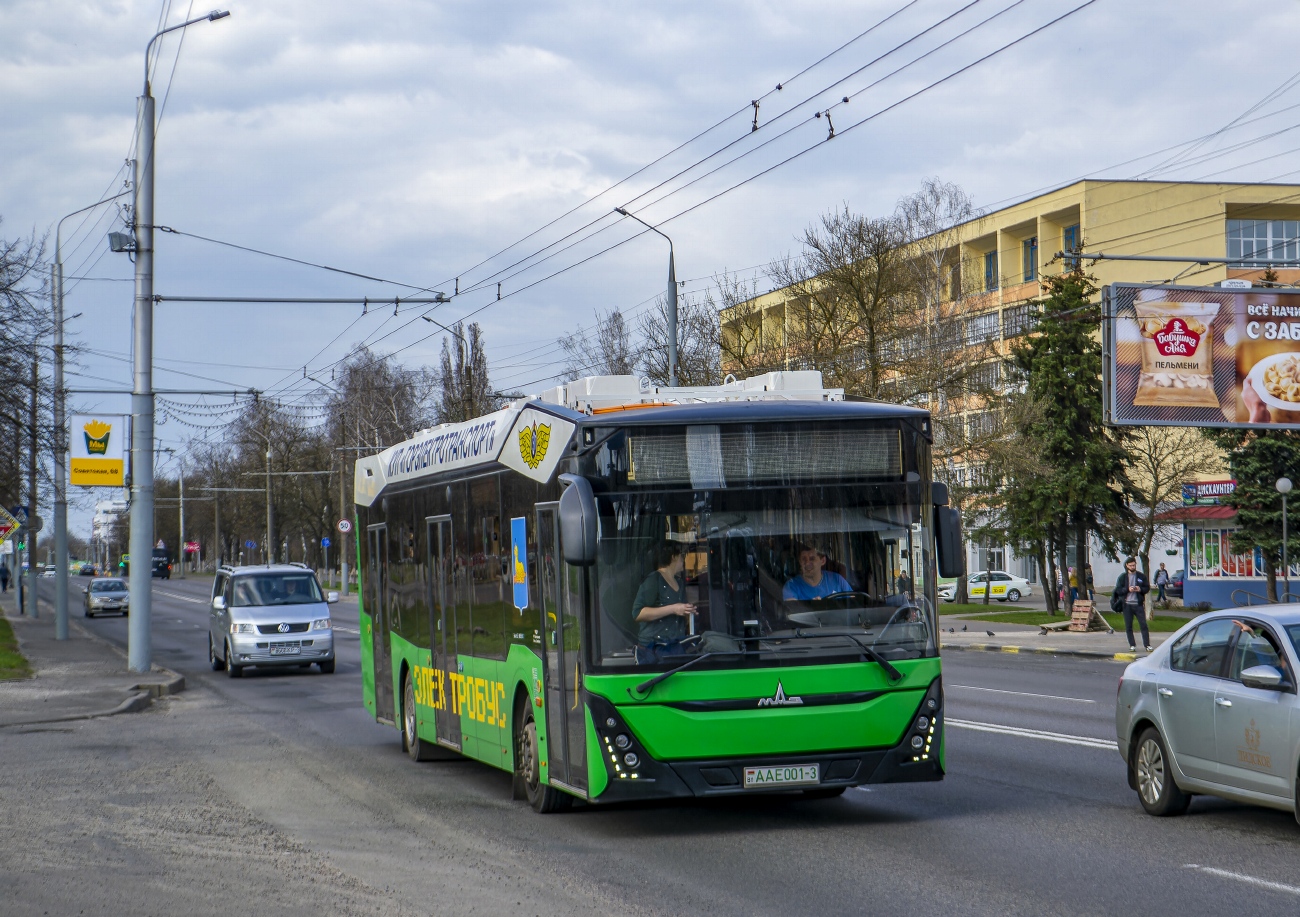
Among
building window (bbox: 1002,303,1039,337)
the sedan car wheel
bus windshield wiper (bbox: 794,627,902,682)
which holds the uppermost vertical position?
building window (bbox: 1002,303,1039,337)

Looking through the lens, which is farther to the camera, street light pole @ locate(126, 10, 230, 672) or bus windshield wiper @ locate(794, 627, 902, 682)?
street light pole @ locate(126, 10, 230, 672)

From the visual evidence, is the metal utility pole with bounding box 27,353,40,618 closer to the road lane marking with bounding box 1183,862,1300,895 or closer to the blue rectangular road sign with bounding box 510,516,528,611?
the blue rectangular road sign with bounding box 510,516,528,611

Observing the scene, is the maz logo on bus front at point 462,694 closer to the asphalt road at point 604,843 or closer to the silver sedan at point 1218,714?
the asphalt road at point 604,843

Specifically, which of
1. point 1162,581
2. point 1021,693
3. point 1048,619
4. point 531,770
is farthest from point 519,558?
point 1162,581

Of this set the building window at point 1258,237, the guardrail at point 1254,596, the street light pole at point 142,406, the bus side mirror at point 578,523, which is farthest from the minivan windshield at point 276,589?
the building window at point 1258,237

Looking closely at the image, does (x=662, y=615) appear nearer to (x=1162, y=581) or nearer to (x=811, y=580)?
(x=811, y=580)

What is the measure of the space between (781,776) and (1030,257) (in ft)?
216

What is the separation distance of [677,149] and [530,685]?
13.9m

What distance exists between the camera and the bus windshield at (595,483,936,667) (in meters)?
9.16

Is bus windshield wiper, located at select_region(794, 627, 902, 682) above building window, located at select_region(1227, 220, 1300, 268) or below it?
below

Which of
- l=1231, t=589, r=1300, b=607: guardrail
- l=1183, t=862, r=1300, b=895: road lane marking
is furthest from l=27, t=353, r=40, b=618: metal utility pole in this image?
l=1183, t=862, r=1300, b=895: road lane marking

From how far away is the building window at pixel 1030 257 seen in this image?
70.8 meters

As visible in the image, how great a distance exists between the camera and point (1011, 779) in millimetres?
11594

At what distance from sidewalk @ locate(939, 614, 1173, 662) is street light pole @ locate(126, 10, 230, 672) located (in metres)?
14.5
